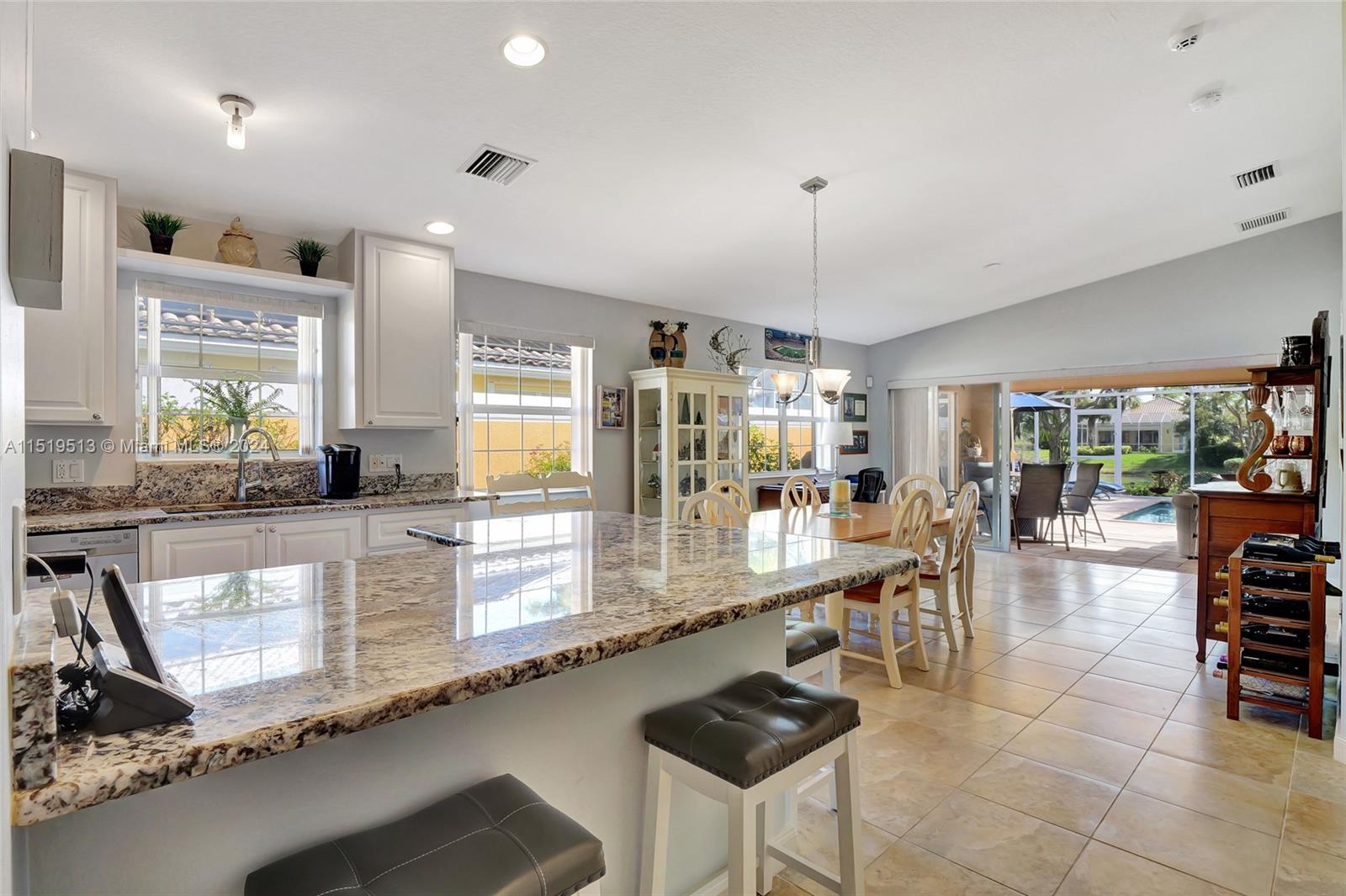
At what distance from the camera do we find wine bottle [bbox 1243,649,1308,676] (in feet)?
9.22

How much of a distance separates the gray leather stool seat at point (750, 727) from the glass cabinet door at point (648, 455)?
3.89 m

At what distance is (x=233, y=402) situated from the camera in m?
3.70

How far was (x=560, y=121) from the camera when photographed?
2.82m

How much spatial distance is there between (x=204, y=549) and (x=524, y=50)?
2572mm

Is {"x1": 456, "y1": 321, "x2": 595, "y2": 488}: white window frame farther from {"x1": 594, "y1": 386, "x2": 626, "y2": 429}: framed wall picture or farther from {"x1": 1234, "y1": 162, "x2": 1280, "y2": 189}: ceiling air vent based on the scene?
{"x1": 1234, "y1": 162, "x2": 1280, "y2": 189}: ceiling air vent

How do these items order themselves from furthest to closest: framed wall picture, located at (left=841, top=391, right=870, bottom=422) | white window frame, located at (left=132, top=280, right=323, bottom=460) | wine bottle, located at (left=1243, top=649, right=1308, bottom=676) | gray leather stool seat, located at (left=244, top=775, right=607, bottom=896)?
framed wall picture, located at (left=841, top=391, right=870, bottom=422)
white window frame, located at (left=132, top=280, right=323, bottom=460)
wine bottle, located at (left=1243, top=649, right=1308, bottom=676)
gray leather stool seat, located at (left=244, top=775, right=607, bottom=896)

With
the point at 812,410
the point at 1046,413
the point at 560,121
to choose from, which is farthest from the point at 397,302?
the point at 1046,413

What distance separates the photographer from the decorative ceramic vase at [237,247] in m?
3.45

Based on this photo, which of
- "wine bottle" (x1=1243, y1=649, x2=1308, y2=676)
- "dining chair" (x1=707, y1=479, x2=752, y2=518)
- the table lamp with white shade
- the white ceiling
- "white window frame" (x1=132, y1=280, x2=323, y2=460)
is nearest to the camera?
the white ceiling

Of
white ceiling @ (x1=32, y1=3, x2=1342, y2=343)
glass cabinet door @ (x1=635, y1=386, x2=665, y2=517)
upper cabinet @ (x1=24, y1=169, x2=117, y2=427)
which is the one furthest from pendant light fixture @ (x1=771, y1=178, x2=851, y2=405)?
upper cabinet @ (x1=24, y1=169, x2=117, y2=427)

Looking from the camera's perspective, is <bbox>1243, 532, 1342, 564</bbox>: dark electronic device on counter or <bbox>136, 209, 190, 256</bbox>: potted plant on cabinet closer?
<bbox>1243, 532, 1342, 564</bbox>: dark electronic device on counter

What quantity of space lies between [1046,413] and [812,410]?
13.8ft

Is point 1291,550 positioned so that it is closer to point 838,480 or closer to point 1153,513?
point 838,480

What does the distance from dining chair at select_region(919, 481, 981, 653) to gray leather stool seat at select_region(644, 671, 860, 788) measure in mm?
2450
